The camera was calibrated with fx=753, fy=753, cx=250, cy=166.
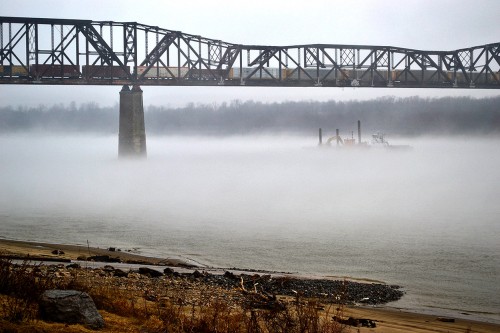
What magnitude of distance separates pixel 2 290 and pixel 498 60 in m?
97.3

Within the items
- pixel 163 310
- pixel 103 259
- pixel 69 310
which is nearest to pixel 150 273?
pixel 103 259

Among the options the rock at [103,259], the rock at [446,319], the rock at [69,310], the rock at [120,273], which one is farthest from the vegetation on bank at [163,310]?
the rock at [103,259]

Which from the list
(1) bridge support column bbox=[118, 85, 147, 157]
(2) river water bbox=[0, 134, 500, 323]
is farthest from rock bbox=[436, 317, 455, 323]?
(1) bridge support column bbox=[118, 85, 147, 157]

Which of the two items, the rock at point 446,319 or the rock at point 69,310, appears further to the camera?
the rock at point 446,319

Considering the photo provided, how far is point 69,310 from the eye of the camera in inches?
512

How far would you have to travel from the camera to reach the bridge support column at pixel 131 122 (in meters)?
80.1

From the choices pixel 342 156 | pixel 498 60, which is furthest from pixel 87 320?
pixel 342 156

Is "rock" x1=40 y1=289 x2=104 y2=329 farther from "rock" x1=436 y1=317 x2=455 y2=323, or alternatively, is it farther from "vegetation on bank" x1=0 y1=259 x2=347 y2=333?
"rock" x1=436 y1=317 x2=455 y2=323

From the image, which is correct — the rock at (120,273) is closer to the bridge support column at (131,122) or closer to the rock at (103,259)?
the rock at (103,259)

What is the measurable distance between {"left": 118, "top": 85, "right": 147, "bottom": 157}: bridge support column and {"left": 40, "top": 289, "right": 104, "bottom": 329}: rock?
222ft

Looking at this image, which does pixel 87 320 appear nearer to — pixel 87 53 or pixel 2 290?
pixel 2 290

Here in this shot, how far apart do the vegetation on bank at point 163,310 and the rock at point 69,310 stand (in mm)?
161

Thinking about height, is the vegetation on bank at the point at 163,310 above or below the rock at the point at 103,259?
below

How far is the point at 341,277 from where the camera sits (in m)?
23.8
